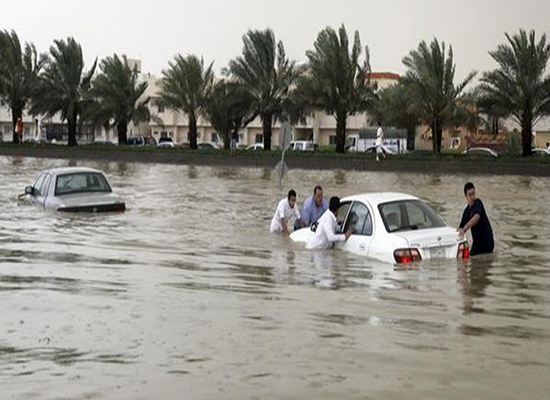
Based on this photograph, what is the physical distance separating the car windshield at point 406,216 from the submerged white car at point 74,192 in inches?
337

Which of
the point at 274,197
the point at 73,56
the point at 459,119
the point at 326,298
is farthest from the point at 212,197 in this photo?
the point at 73,56

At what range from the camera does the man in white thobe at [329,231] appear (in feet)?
42.0

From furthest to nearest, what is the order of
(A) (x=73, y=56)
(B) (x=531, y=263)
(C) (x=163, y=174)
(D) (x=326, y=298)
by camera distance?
(A) (x=73, y=56) < (C) (x=163, y=174) < (B) (x=531, y=263) < (D) (x=326, y=298)

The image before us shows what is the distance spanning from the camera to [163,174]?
40.1 metres

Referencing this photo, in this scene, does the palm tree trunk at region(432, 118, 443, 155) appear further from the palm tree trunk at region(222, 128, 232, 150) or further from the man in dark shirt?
the man in dark shirt

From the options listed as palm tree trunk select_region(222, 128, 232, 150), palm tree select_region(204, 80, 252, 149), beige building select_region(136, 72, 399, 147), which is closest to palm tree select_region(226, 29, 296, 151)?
palm tree select_region(204, 80, 252, 149)

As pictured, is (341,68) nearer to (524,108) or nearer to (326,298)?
(524,108)

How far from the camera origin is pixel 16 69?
58062 millimetres

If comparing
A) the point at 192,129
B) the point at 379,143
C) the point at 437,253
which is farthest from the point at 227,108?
the point at 437,253

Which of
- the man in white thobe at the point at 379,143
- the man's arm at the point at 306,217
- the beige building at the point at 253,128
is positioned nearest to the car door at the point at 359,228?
the man's arm at the point at 306,217

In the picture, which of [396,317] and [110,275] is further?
[110,275]

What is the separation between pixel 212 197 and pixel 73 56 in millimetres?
32776

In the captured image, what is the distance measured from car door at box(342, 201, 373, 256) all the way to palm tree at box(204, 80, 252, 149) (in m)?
39.2

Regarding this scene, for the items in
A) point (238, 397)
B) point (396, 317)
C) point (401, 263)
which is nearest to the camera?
point (238, 397)
